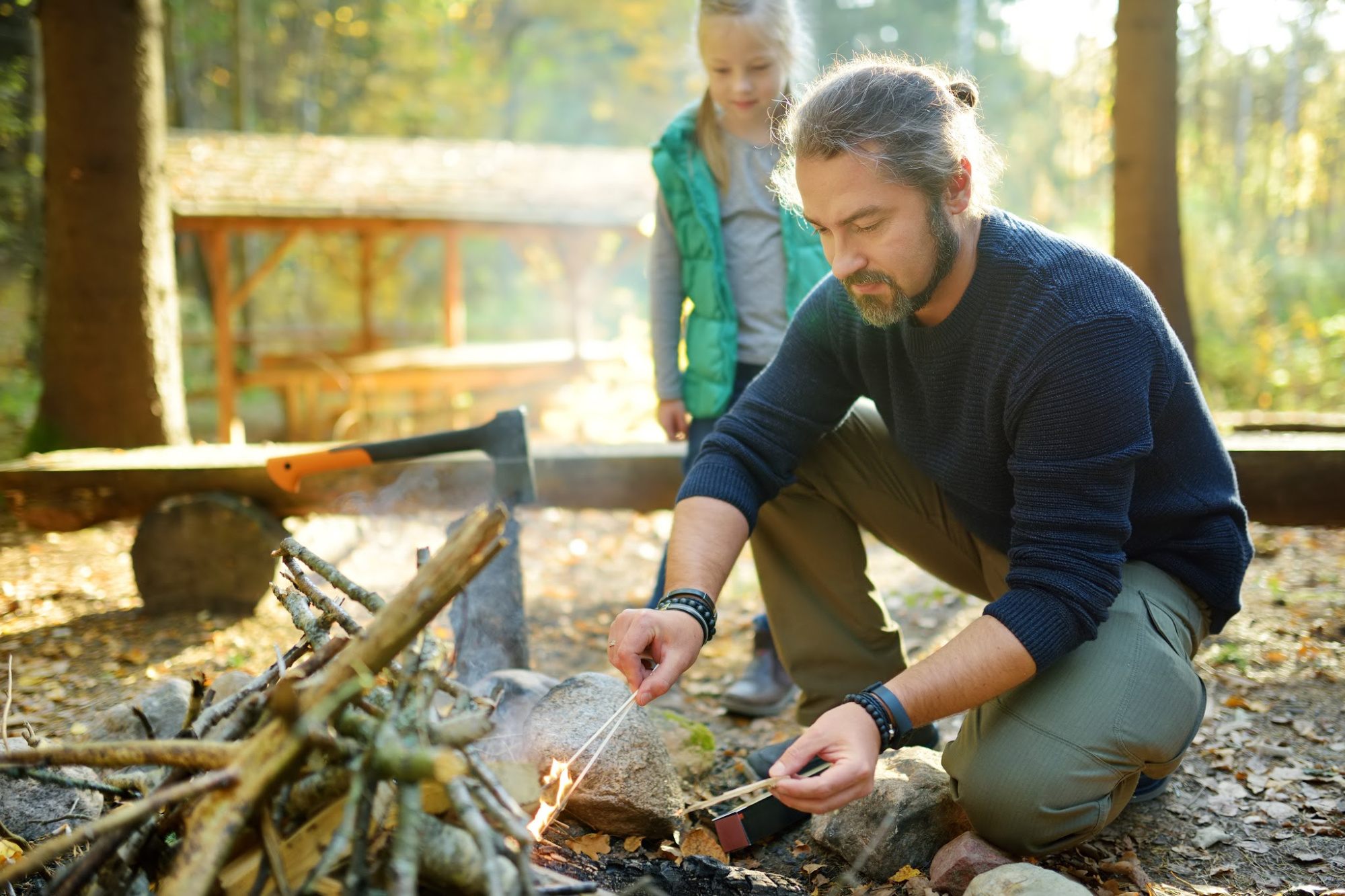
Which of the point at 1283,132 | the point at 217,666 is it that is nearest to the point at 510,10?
the point at 1283,132

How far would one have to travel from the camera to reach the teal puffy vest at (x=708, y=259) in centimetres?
338

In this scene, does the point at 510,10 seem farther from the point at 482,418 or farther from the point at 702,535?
the point at 702,535

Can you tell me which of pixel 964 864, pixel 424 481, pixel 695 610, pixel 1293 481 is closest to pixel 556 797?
pixel 695 610

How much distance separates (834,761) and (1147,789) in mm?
1203

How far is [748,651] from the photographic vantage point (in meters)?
3.95

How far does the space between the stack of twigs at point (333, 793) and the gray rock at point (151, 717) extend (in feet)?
3.16

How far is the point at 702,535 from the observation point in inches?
90.8

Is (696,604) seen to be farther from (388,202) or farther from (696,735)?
(388,202)

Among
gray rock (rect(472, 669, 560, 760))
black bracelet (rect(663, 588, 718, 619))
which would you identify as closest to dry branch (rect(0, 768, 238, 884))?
gray rock (rect(472, 669, 560, 760))

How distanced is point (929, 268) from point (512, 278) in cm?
2932

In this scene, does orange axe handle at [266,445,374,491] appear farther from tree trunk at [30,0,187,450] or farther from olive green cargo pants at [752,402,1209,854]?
tree trunk at [30,0,187,450]

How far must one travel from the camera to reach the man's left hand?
1702mm

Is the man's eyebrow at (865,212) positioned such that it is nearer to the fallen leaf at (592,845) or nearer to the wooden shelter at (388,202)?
the fallen leaf at (592,845)

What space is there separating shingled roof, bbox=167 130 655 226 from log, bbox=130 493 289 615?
8.75 metres
